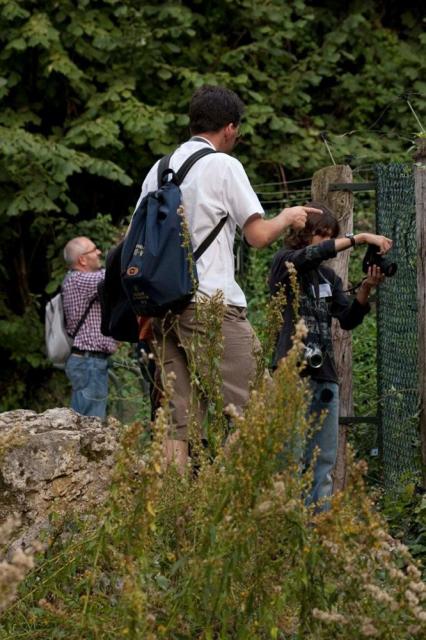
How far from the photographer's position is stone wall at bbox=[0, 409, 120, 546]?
4.87 metres

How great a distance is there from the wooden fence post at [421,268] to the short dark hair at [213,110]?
29.6 inches

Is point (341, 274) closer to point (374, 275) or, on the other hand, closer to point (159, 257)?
point (374, 275)

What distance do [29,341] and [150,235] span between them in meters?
7.56

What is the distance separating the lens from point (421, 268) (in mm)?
5621

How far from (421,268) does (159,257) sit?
1147 mm

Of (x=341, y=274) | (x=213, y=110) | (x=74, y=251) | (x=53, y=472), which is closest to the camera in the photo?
(x=53, y=472)

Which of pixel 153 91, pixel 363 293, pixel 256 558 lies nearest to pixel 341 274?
pixel 363 293

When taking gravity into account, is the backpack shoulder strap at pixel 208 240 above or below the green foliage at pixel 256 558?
above

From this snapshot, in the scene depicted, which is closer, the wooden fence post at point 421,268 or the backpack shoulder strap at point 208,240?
the backpack shoulder strap at point 208,240

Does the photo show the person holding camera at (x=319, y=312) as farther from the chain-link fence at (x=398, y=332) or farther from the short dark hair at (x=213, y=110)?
the short dark hair at (x=213, y=110)

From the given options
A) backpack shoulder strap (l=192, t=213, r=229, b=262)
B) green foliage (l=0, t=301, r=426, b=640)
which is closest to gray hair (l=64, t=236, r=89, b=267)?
backpack shoulder strap (l=192, t=213, r=229, b=262)

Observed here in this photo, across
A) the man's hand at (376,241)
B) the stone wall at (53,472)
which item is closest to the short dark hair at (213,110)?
the man's hand at (376,241)

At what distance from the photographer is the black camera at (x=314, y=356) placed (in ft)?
19.1

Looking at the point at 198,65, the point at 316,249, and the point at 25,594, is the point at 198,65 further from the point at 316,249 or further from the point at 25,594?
the point at 25,594
